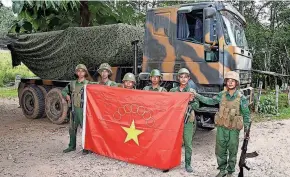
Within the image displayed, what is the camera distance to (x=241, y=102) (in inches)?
178

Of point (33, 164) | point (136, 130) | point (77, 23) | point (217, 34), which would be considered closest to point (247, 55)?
point (217, 34)

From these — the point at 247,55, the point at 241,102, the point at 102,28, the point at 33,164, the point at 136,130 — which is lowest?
the point at 33,164

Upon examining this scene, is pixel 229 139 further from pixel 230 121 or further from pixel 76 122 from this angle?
pixel 76 122

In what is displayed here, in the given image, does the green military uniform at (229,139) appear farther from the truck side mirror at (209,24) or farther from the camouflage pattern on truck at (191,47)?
the truck side mirror at (209,24)

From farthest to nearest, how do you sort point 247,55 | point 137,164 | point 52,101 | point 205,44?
point 52,101 → point 247,55 → point 205,44 → point 137,164

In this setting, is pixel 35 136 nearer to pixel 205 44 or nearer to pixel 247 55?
pixel 205 44

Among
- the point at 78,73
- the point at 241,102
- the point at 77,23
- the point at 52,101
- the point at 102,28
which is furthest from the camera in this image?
the point at 77,23

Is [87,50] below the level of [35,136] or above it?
above

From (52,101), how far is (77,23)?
278 centimetres

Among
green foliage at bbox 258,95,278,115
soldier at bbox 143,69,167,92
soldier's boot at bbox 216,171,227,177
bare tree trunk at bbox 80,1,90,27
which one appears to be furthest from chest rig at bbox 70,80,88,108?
green foliage at bbox 258,95,278,115

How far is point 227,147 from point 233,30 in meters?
2.98

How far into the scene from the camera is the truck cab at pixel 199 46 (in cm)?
622

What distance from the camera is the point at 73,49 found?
820 centimetres

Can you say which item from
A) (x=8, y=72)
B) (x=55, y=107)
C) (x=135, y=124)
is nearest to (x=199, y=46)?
(x=135, y=124)
